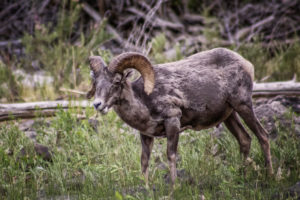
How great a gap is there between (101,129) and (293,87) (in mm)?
3802

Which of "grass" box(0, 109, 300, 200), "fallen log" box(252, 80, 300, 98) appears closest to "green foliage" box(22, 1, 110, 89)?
"grass" box(0, 109, 300, 200)

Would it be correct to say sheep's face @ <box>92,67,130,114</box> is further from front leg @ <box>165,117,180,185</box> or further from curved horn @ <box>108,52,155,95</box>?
front leg @ <box>165,117,180,185</box>

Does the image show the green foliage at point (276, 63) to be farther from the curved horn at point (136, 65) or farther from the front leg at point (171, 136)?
the curved horn at point (136, 65)

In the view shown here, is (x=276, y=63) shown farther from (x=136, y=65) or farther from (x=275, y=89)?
(x=136, y=65)

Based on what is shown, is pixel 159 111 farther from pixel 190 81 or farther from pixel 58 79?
pixel 58 79

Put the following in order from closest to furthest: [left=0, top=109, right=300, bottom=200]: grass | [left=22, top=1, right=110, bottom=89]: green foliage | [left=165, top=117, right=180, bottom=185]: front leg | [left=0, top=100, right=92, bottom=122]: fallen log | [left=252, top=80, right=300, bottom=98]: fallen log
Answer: [left=0, top=109, right=300, bottom=200]: grass → [left=165, top=117, right=180, bottom=185]: front leg → [left=0, top=100, right=92, bottom=122]: fallen log → [left=252, top=80, right=300, bottom=98]: fallen log → [left=22, top=1, right=110, bottom=89]: green foliage

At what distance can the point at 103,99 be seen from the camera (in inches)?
177

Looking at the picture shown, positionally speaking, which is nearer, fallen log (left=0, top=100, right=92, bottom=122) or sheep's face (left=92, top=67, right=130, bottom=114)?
sheep's face (left=92, top=67, right=130, bottom=114)

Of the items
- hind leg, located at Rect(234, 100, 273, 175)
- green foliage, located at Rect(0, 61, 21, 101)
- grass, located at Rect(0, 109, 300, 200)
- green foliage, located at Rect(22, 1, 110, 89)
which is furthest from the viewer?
green foliage, located at Rect(22, 1, 110, 89)

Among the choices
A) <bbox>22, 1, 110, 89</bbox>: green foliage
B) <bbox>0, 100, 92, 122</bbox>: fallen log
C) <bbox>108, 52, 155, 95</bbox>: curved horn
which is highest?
<bbox>22, 1, 110, 89</bbox>: green foliage

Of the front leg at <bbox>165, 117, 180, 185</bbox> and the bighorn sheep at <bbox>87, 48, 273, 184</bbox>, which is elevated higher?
the bighorn sheep at <bbox>87, 48, 273, 184</bbox>

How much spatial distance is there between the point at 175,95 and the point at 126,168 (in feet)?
4.20

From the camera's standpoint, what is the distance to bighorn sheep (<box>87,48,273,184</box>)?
183 inches

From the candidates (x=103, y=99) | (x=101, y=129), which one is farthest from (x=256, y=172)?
(x=101, y=129)
